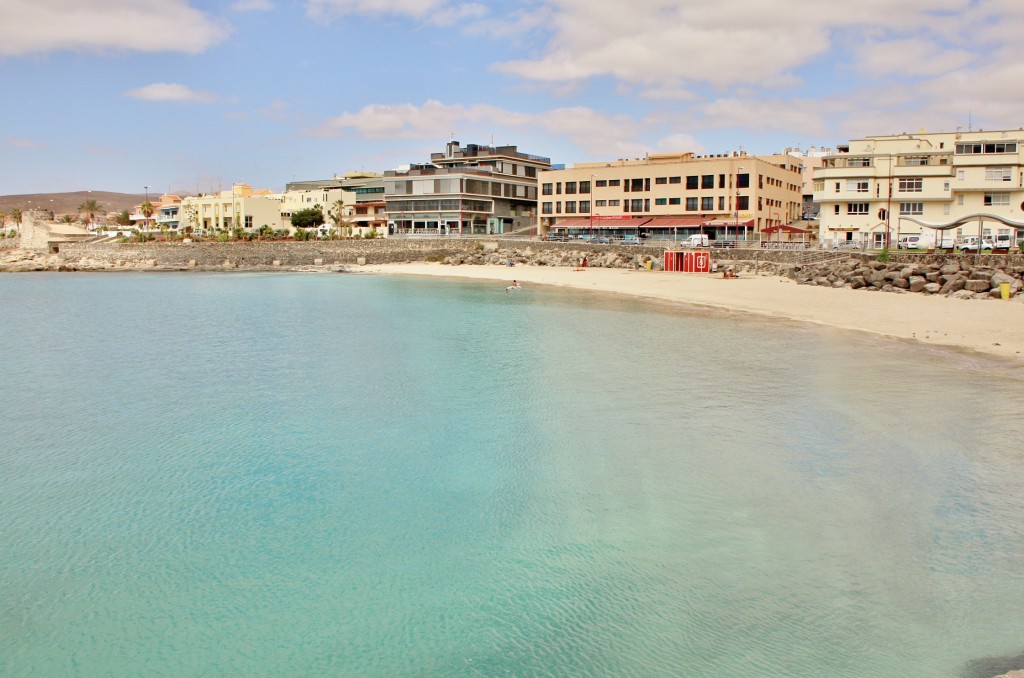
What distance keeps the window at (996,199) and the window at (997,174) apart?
1209mm

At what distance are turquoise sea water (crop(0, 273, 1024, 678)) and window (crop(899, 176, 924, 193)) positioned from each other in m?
40.4

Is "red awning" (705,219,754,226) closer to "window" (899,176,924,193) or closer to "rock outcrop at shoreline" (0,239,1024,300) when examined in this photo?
"rock outcrop at shoreline" (0,239,1024,300)

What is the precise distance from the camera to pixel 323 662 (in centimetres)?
830

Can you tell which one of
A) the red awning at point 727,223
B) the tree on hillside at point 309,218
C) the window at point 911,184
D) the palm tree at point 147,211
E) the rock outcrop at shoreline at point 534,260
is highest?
the palm tree at point 147,211

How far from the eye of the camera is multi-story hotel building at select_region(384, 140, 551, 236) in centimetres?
9794

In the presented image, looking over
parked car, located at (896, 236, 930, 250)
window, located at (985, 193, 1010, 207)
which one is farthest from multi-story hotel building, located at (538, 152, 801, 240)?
window, located at (985, 193, 1010, 207)

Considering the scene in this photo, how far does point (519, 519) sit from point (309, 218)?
11624 cm

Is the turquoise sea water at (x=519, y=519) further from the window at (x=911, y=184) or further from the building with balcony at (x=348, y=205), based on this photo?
the building with balcony at (x=348, y=205)

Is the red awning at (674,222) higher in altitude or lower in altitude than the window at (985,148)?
lower

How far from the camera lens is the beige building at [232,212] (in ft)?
406

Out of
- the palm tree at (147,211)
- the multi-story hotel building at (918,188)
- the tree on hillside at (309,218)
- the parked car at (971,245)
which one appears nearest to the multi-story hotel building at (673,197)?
the multi-story hotel building at (918,188)

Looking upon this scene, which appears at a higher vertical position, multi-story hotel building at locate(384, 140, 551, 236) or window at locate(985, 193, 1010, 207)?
multi-story hotel building at locate(384, 140, 551, 236)

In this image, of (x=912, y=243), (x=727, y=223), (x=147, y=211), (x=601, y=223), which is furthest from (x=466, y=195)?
(x=147, y=211)

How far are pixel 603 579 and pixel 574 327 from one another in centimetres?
2555
